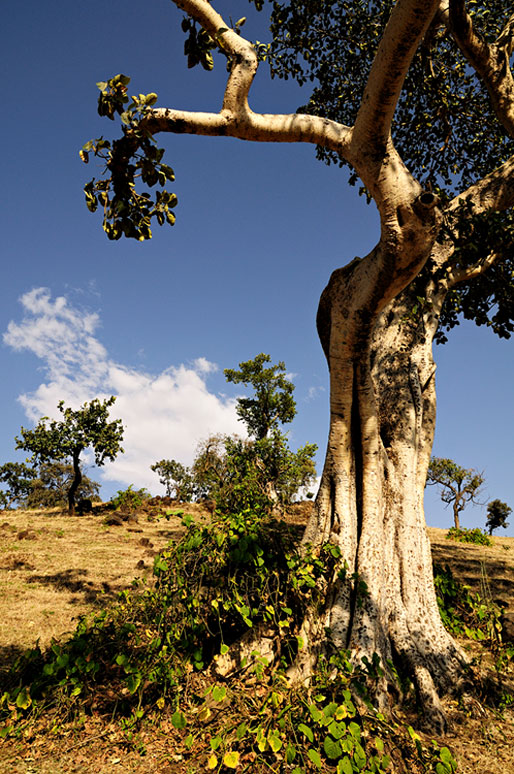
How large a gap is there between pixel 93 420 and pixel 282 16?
876 inches

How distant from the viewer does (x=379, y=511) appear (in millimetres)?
5586

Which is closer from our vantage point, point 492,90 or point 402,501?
point 402,501

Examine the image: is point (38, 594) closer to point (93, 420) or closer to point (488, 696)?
point (488, 696)

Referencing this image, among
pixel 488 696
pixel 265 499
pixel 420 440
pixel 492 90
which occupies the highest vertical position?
pixel 492 90

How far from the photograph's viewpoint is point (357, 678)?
13.4 feet

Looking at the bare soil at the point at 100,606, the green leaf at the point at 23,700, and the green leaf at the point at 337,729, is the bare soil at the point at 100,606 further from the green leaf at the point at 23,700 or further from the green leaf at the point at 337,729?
the green leaf at the point at 337,729

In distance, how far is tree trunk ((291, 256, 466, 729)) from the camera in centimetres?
467

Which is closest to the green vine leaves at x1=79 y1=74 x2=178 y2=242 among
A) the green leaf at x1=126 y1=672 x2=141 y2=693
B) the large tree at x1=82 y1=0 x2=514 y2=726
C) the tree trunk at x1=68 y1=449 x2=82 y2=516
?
the large tree at x1=82 y1=0 x2=514 y2=726

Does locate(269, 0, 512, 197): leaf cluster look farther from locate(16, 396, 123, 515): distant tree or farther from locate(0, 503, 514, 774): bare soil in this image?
locate(16, 396, 123, 515): distant tree

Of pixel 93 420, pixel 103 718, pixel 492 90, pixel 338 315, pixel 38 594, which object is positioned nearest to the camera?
pixel 103 718

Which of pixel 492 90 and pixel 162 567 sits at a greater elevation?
pixel 492 90

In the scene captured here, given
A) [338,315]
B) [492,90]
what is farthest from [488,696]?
[492,90]

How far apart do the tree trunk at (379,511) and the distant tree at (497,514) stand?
35117mm

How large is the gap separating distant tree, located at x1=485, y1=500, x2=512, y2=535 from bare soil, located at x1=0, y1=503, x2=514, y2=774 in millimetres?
25250
